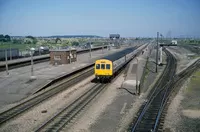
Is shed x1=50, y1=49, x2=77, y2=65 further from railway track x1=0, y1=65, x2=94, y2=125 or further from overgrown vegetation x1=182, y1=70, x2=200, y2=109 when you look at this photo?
overgrown vegetation x1=182, y1=70, x2=200, y2=109

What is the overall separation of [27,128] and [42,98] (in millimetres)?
6393

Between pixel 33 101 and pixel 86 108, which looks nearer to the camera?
pixel 86 108

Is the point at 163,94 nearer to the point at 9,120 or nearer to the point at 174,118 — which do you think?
the point at 174,118

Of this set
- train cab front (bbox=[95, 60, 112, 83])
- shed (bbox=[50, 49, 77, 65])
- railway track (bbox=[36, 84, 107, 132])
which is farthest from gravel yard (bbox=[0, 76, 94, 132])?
shed (bbox=[50, 49, 77, 65])

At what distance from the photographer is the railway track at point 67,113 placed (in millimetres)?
13594

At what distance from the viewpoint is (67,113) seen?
635 inches

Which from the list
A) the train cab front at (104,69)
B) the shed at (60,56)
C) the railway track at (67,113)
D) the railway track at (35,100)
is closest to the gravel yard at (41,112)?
the railway track at (35,100)

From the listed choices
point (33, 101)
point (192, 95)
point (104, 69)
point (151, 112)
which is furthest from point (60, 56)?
point (151, 112)

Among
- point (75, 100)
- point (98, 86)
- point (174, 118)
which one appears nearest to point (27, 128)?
point (75, 100)

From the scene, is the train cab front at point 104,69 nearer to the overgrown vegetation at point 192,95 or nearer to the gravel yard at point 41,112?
the gravel yard at point 41,112

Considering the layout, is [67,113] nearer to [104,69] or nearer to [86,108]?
[86,108]

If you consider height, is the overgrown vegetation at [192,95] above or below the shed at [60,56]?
below

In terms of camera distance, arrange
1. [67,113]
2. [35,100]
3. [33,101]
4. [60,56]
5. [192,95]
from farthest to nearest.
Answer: [60,56] < [192,95] < [35,100] < [33,101] < [67,113]

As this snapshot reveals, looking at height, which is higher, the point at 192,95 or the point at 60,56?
the point at 60,56
